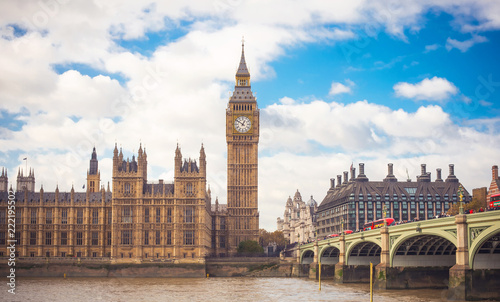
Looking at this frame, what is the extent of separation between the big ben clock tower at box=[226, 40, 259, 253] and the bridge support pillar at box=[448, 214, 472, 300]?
105 meters

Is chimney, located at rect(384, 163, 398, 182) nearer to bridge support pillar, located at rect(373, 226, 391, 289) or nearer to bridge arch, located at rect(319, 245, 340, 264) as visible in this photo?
bridge arch, located at rect(319, 245, 340, 264)

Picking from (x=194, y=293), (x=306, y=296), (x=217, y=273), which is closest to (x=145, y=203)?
(x=217, y=273)

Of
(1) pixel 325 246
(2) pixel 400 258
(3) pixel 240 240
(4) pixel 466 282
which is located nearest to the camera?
(4) pixel 466 282

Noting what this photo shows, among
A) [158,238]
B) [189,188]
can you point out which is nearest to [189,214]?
[189,188]

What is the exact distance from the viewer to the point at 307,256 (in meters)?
152

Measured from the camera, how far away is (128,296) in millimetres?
82438

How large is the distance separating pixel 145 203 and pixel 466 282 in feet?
280

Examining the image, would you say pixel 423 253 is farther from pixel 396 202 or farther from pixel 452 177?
pixel 452 177

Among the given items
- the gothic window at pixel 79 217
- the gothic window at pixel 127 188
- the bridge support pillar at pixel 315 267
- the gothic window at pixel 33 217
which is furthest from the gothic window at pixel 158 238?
the bridge support pillar at pixel 315 267

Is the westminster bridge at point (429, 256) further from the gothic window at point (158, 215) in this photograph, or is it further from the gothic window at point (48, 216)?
the gothic window at point (48, 216)

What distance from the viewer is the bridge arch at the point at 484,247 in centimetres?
6212

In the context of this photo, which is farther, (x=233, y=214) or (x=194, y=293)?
(x=233, y=214)

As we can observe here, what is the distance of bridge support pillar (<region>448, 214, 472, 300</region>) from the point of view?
211 feet

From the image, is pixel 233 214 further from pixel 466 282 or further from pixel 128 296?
pixel 466 282
